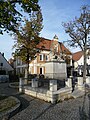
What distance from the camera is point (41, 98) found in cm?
1445

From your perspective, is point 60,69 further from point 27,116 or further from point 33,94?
point 27,116

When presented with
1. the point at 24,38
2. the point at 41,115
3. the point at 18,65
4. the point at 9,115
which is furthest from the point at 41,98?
the point at 18,65

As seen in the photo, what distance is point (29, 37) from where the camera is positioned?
23.4 meters

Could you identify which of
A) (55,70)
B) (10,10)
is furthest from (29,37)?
(10,10)

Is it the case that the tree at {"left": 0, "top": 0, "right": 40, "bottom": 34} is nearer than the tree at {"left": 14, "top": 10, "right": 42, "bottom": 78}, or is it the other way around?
the tree at {"left": 0, "top": 0, "right": 40, "bottom": 34}

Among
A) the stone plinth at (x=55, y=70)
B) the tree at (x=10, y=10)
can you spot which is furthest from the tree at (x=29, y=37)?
the tree at (x=10, y=10)

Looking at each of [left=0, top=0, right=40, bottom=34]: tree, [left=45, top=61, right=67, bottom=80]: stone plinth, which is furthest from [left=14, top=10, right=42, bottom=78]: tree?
[left=0, top=0, right=40, bottom=34]: tree

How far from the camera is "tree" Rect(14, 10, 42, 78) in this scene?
2328cm

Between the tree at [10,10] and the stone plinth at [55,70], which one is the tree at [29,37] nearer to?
the stone plinth at [55,70]

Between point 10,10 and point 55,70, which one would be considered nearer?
point 10,10

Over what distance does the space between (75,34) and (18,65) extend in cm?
3212

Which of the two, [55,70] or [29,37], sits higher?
[29,37]

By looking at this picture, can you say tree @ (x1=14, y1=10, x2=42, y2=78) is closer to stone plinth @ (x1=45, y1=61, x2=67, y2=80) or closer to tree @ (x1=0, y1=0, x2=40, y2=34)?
stone plinth @ (x1=45, y1=61, x2=67, y2=80)

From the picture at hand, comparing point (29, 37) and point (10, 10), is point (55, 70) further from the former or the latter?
point (10, 10)
